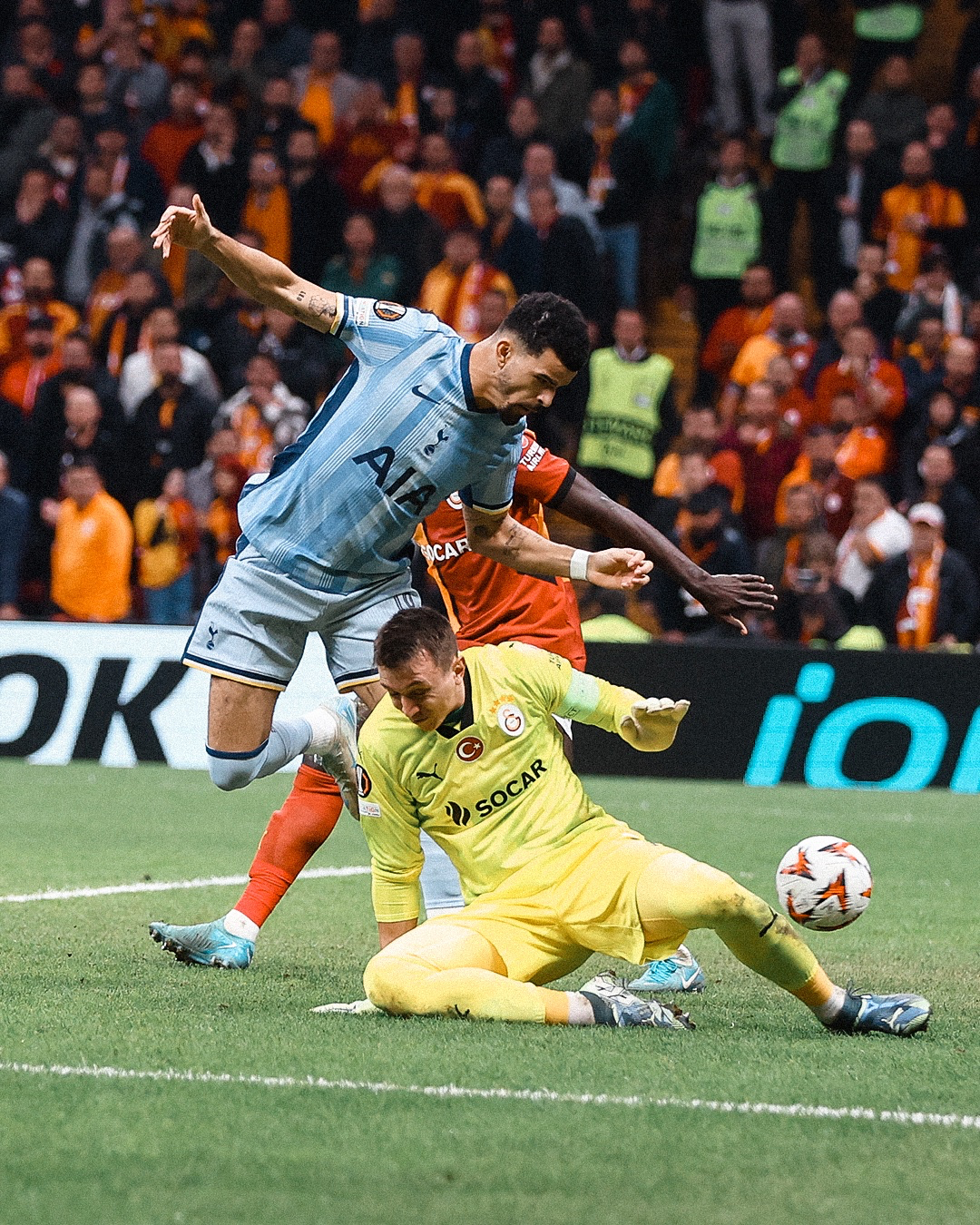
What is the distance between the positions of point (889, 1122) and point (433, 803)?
1742mm

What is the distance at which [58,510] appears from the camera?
15.3 m

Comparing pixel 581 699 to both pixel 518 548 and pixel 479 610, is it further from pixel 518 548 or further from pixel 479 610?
pixel 479 610

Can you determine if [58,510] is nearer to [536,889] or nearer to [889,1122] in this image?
[536,889]

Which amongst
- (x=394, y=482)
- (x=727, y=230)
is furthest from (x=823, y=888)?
(x=727, y=230)

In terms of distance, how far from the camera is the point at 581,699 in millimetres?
5562

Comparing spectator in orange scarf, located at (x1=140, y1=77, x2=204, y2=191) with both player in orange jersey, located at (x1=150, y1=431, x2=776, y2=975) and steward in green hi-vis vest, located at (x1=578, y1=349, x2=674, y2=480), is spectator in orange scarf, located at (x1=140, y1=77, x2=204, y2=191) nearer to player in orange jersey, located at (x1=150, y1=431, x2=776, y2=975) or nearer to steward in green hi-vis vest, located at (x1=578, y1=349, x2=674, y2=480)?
steward in green hi-vis vest, located at (x1=578, y1=349, x2=674, y2=480)

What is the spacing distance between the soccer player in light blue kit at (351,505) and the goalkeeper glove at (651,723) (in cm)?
66

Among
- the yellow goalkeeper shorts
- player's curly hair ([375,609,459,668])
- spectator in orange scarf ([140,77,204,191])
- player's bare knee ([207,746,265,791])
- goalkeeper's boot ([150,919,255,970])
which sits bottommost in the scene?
goalkeeper's boot ([150,919,255,970])

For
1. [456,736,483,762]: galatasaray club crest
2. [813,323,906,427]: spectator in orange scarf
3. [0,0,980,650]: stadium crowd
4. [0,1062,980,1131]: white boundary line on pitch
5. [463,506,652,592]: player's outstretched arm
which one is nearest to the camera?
[0,1062,980,1131]: white boundary line on pitch

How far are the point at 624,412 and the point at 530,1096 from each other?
11198mm

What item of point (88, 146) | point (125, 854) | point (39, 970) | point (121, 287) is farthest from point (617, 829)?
point (88, 146)

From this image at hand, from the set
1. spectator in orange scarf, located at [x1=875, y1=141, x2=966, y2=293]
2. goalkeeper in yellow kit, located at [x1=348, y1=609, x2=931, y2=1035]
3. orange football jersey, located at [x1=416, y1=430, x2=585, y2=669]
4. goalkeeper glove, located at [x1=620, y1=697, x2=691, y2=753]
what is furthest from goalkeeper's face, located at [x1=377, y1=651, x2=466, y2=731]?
spectator in orange scarf, located at [x1=875, y1=141, x2=966, y2=293]

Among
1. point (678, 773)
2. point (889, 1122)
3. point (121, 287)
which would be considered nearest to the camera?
point (889, 1122)

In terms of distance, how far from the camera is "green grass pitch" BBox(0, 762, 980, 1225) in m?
3.61
